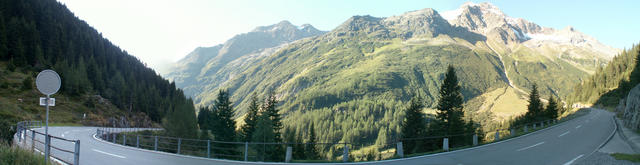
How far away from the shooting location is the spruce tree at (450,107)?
42.4 meters

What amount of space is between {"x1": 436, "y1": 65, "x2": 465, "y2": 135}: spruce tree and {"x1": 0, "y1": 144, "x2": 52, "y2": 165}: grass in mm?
42486

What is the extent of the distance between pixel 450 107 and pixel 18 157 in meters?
45.9

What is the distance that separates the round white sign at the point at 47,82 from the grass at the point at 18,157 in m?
1.88

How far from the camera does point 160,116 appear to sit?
98250 mm

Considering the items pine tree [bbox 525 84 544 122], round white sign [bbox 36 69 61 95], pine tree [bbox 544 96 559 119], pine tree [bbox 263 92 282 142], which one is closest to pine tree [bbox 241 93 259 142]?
pine tree [bbox 263 92 282 142]

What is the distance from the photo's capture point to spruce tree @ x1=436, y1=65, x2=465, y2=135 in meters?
42.4

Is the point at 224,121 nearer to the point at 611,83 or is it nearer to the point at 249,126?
the point at 249,126

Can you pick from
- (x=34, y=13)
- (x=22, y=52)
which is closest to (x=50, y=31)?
(x=34, y=13)

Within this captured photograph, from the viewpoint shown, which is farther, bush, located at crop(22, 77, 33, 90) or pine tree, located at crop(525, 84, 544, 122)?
pine tree, located at crop(525, 84, 544, 122)

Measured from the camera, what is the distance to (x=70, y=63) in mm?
89750

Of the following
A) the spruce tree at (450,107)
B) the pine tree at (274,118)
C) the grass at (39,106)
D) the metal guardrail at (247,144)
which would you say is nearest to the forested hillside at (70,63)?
the grass at (39,106)

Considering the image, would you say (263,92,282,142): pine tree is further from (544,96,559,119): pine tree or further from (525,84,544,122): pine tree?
(544,96,559,119): pine tree

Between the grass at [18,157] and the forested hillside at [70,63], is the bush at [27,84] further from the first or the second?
the grass at [18,157]

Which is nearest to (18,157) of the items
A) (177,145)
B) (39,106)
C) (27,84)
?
(177,145)
